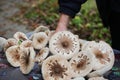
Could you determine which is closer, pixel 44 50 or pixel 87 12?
pixel 44 50

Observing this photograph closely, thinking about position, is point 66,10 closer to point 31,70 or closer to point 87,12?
point 31,70

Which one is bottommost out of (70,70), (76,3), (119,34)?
(119,34)

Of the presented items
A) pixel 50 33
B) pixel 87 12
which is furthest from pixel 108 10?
pixel 87 12

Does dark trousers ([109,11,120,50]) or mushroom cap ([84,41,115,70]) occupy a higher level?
mushroom cap ([84,41,115,70])

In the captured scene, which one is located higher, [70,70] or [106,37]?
[70,70]

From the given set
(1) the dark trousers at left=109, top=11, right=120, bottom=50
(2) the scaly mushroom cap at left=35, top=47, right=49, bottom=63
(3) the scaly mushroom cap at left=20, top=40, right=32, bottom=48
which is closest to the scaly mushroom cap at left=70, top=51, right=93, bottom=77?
(2) the scaly mushroom cap at left=35, top=47, right=49, bottom=63

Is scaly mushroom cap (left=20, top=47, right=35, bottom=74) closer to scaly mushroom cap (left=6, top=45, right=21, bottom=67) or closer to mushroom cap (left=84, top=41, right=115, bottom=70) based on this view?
scaly mushroom cap (left=6, top=45, right=21, bottom=67)

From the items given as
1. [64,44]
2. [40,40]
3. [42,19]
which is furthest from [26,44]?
[42,19]

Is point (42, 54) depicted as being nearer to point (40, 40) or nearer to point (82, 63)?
point (40, 40)
